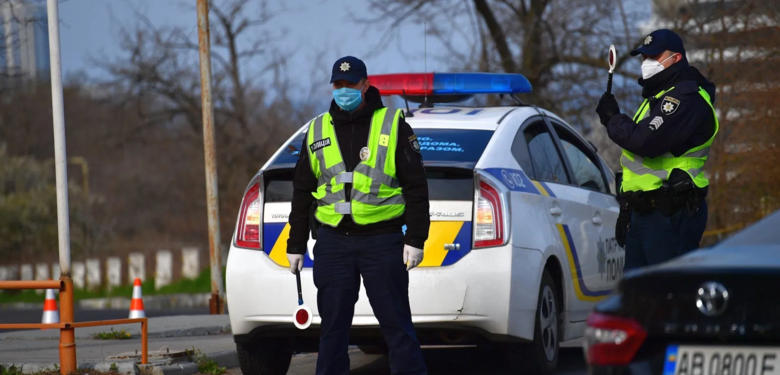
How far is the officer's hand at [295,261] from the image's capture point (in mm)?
5543

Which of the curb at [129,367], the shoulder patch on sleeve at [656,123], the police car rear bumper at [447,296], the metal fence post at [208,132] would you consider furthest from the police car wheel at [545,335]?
the metal fence post at [208,132]

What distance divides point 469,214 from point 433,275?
383 millimetres

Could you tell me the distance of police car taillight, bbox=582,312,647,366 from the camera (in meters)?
3.10

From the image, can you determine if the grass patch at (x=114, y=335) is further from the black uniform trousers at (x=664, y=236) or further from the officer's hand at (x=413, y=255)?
the black uniform trousers at (x=664, y=236)

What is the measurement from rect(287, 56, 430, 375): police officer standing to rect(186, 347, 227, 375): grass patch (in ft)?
7.15

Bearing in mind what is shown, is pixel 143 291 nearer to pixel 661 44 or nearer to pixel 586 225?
pixel 586 225

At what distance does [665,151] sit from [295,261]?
1.90m

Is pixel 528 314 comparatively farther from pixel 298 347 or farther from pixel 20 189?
pixel 20 189

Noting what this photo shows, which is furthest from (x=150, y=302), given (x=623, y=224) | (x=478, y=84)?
(x=623, y=224)

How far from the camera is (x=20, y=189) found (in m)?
38.5

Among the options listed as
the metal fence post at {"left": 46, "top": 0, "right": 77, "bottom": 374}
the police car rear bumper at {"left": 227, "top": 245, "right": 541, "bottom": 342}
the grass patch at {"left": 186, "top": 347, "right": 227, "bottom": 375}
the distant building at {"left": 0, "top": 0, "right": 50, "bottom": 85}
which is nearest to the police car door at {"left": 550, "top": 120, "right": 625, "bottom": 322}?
the police car rear bumper at {"left": 227, "top": 245, "right": 541, "bottom": 342}

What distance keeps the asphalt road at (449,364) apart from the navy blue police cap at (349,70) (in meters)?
2.56

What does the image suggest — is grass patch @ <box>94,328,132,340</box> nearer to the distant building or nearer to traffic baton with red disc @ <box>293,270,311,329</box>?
the distant building

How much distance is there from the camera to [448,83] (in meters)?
7.39
